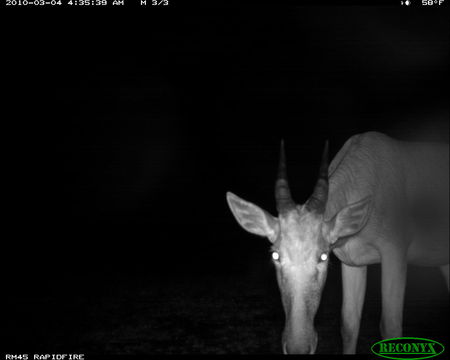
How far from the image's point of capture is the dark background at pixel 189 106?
64.8ft

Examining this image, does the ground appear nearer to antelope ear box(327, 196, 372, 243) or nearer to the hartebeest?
the hartebeest

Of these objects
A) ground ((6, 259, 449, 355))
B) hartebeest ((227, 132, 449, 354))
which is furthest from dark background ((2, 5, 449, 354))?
hartebeest ((227, 132, 449, 354))

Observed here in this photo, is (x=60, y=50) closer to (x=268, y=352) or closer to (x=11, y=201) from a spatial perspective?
(x=11, y=201)

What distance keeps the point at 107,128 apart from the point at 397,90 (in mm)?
16183

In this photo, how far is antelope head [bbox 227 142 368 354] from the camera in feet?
13.6

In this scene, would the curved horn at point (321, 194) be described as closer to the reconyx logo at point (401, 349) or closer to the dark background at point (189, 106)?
the reconyx logo at point (401, 349)

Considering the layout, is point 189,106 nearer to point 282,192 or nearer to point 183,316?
point 183,316

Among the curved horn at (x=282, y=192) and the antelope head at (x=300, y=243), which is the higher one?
the curved horn at (x=282, y=192)

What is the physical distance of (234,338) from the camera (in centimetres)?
685

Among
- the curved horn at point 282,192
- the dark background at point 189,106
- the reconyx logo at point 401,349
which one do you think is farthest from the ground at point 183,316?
the dark background at point 189,106

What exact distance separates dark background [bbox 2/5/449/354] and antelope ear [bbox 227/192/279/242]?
1041 centimetres

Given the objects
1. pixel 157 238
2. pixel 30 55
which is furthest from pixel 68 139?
pixel 157 238

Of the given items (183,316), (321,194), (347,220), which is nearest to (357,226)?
(347,220)

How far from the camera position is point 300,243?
13.9 feet
